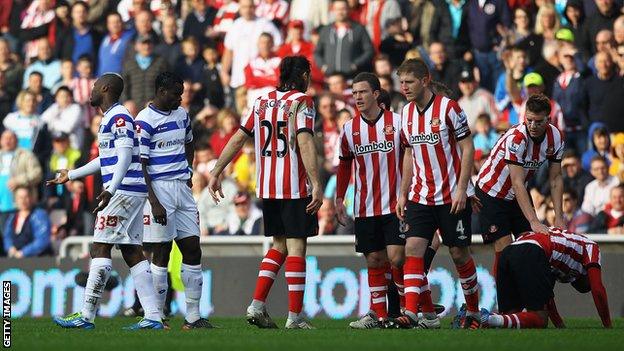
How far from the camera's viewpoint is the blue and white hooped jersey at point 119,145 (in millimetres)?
12461

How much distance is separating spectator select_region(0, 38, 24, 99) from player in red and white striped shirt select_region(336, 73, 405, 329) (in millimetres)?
11738

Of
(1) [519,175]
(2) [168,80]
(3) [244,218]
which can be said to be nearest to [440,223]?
(1) [519,175]

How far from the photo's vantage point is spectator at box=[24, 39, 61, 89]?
2430cm

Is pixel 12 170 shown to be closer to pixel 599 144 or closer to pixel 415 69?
pixel 599 144

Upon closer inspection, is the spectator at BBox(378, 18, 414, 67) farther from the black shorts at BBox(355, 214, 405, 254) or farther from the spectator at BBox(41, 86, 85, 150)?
the black shorts at BBox(355, 214, 405, 254)

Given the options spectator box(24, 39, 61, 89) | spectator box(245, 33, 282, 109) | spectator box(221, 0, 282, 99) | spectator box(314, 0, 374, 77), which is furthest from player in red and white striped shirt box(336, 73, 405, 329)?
spectator box(24, 39, 61, 89)

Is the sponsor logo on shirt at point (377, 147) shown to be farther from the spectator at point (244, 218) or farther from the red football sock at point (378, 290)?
the spectator at point (244, 218)

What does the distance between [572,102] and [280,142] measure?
7.20m

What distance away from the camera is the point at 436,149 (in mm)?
12969

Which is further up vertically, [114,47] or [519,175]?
[114,47]

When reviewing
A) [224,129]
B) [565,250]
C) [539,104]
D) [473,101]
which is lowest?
[565,250]

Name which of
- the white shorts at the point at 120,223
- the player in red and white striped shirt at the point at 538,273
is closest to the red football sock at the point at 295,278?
the white shorts at the point at 120,223

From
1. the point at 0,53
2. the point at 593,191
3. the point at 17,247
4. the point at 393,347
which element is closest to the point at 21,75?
the point at 0,53

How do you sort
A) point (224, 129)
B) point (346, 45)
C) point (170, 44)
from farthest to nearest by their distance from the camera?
1. point (170, 44)
2. point (346, 45)
3. point (224, 129)
